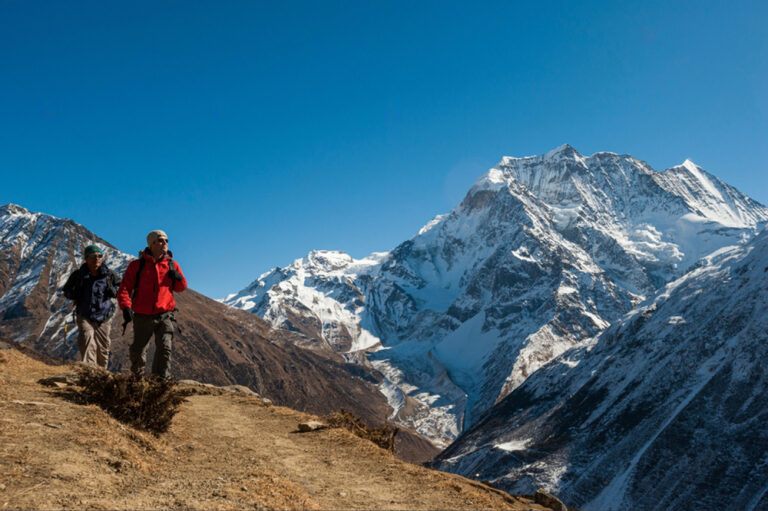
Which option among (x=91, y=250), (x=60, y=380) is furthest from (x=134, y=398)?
(x=91, y=250)

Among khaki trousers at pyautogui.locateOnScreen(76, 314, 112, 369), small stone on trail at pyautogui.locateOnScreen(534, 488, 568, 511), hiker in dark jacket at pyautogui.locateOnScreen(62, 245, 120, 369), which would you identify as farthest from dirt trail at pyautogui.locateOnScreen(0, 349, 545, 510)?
hiker in dark jacket at pyautogui.locateOnScreen(62, 245, 120, 369)

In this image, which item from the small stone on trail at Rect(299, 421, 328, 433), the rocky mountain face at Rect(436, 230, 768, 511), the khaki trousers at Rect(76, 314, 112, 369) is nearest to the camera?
the small stone on trail at Rect(299, 421, 328, 433)

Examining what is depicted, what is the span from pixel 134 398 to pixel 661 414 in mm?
113250

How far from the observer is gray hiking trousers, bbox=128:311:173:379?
12562 mm

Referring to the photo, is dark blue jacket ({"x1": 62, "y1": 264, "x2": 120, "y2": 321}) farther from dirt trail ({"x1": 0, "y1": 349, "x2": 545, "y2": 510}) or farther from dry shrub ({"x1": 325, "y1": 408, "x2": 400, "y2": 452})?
dry shrub ({"x1": 325, "y1": 408, "x2": 400, "y2": 452})

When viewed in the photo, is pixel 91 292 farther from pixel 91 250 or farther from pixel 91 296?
pixel 91 250

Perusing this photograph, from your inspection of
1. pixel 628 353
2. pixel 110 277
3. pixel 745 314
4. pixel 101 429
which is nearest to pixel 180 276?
pixel 110 277

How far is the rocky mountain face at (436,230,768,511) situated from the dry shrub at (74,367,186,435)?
8853 centimetres

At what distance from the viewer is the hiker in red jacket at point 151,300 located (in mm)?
12500

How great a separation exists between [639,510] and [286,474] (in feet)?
296

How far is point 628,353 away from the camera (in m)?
135

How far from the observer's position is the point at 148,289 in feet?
41.1

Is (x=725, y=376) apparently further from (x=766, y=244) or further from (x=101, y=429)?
(x=101, y=429)

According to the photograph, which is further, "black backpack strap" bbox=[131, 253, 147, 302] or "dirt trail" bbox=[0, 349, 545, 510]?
"black backpack strap" bbox=[131, 253, 147, 302]
